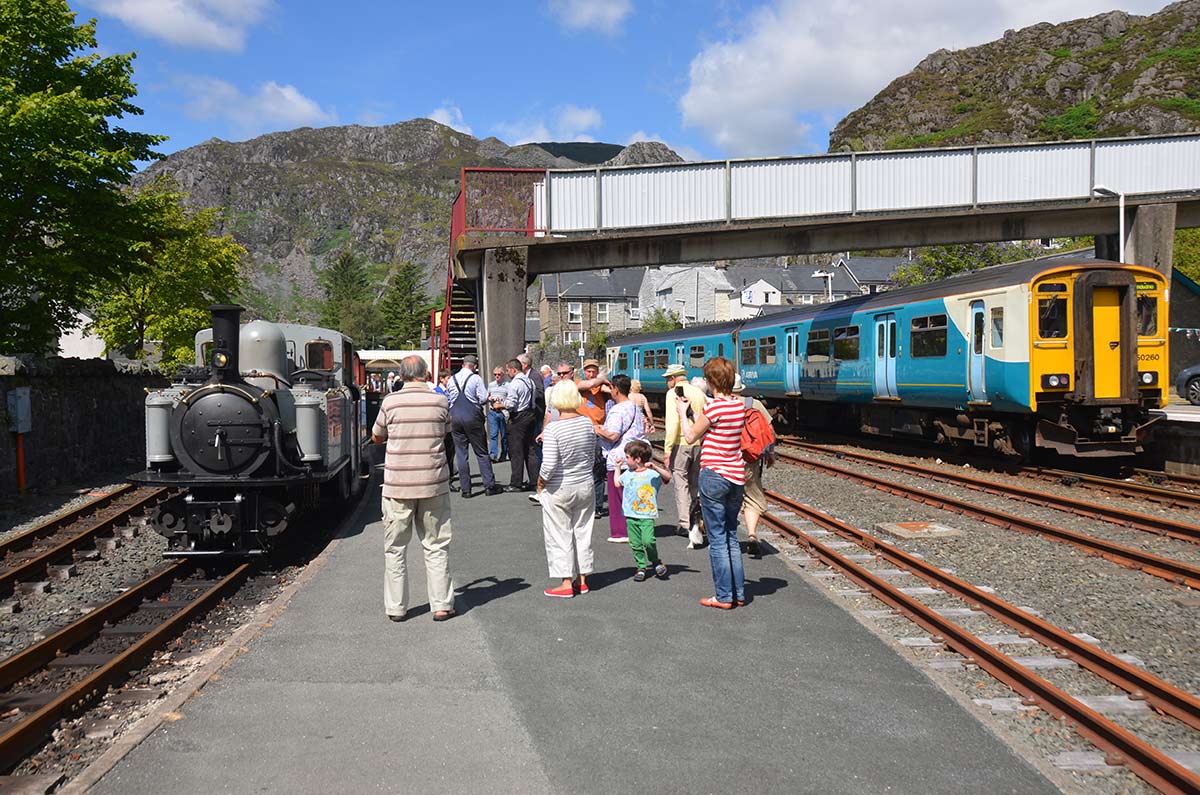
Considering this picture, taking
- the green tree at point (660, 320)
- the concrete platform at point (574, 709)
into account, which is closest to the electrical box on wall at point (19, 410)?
the concrete platform at point (574, 709)

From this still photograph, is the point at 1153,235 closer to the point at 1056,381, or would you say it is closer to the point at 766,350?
the point at 766,350

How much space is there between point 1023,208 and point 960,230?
1.43 meters

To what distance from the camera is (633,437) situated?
9.10m

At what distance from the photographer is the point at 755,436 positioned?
805 cm

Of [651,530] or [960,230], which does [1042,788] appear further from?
[960,230]

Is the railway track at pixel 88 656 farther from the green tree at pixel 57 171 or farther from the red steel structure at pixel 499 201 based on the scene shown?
the red steel structure at pixel 499 201

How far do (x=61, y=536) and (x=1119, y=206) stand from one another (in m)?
21.9

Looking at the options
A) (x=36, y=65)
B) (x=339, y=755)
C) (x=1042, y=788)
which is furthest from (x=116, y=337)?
(x=1042, y=788)

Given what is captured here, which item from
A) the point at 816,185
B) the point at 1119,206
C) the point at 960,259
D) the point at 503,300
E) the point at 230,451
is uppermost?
the point at 960,259

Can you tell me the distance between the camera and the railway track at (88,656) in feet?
16.1

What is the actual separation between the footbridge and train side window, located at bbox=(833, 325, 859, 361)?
279 centimetres

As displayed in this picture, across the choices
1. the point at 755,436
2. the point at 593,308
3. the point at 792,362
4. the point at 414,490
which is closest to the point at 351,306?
the point at 593,308

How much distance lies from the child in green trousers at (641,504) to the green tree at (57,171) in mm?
11764

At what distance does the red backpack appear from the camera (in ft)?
26.2
